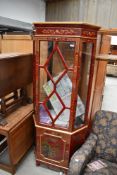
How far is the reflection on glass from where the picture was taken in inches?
66.3

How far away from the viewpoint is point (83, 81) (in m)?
1.81

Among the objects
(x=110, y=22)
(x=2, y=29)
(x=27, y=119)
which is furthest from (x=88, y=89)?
(x=110, y=22)

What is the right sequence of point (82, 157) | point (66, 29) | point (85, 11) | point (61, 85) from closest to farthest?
point (66, 29) → point (82, 157) → point (61, 85) → point (85, 11)

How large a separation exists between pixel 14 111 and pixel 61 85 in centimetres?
87

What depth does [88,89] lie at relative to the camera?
187 cm

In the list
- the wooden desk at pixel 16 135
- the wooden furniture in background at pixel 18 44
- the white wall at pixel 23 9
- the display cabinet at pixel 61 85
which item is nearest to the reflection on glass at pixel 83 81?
the display cabinet at pixel 61 85

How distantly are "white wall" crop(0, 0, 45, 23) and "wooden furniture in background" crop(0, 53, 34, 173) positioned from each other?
9.30 feet

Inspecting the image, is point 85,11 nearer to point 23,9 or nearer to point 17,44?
point 23,9

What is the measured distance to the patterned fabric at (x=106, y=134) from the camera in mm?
1910

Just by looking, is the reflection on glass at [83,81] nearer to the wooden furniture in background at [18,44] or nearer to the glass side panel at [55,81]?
the glass side panel at [55,81]

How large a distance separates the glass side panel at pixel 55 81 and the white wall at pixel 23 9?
316 centimetres

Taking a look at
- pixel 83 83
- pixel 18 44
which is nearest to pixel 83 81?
pixel 83 83

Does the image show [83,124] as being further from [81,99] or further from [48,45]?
[48,45]

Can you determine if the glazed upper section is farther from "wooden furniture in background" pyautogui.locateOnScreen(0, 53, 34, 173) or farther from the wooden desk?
the wooden desk
